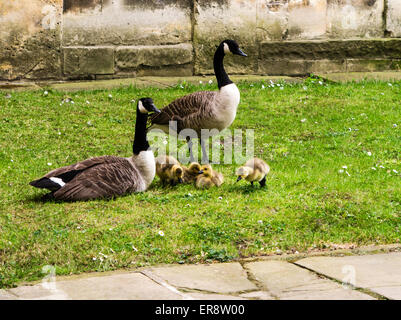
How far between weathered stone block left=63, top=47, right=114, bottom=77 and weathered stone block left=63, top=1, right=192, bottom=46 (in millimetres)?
171

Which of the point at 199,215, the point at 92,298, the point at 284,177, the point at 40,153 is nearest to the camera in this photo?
the point at 92,298

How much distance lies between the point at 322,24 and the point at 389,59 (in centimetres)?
174

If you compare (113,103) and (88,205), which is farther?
(113,103)

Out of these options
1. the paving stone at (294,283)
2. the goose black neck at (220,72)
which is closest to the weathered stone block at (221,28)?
the goose black neck at (220,72)

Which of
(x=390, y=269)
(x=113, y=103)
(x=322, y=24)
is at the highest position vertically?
(x=322, y=24)

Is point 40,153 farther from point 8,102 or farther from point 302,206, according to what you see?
point 302,206

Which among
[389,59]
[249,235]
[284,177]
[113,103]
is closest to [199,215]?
[249,235]

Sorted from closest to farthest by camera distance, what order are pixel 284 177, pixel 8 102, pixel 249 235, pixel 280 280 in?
pixel 280 280 < pixel 249 235 < pixel 284 177 < pixel 8 102

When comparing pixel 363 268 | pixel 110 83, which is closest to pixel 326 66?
pixel 110 83

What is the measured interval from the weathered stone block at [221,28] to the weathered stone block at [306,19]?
0.87m

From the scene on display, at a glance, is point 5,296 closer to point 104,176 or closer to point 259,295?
point 259,295

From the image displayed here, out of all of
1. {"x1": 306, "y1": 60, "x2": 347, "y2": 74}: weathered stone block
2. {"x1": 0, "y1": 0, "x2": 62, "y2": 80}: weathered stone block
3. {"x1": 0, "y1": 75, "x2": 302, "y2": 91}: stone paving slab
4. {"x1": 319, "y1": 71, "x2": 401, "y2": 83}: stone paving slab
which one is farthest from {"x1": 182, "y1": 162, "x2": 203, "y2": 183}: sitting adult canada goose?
{"x1": 306, "y1": 60, "x2": 347, "y2": 74}: weathered stone block

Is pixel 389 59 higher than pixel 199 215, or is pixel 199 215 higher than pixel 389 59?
pixel 389 59

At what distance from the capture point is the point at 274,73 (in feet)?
46.4
